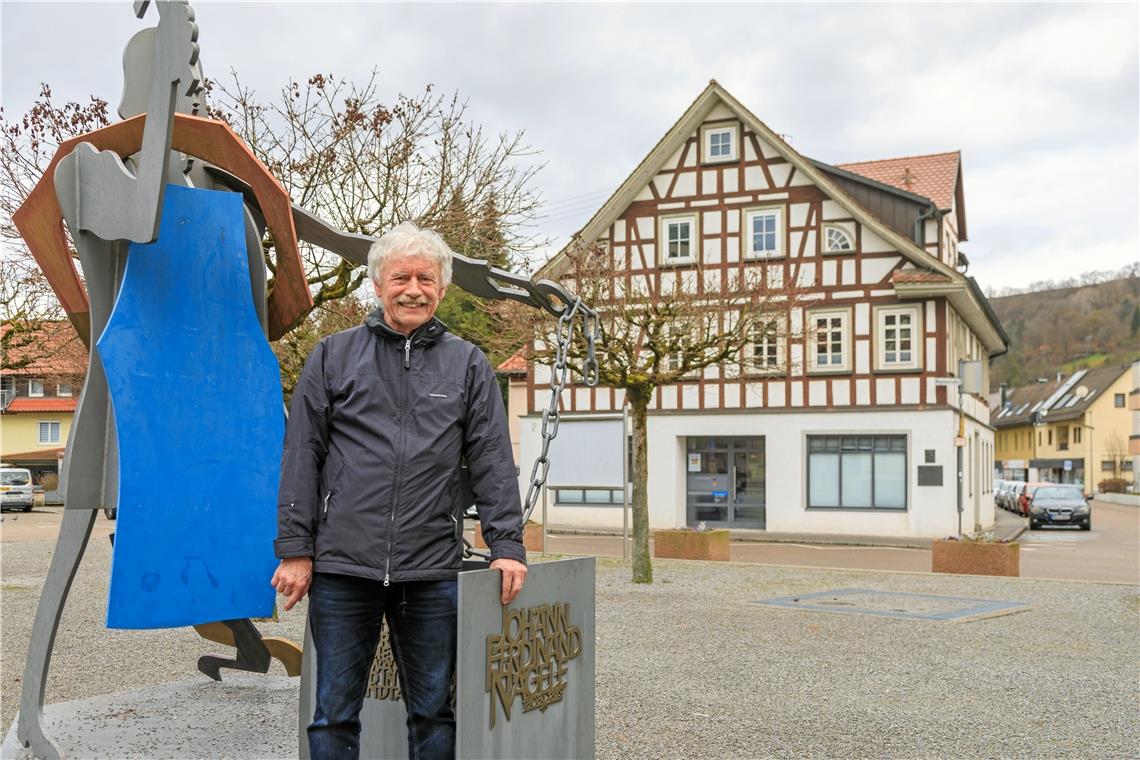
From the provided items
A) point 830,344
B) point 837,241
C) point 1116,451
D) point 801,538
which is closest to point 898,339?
point 830,344

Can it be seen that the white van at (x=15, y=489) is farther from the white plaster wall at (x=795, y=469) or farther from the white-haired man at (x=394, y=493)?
the white-haired man at (x=394, y=493)

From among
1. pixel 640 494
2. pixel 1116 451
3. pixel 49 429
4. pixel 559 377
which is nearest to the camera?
pixel 559 377

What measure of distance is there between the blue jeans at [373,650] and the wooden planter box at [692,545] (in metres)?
15.0

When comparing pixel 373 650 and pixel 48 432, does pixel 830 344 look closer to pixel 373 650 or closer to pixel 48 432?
pixel 373 650

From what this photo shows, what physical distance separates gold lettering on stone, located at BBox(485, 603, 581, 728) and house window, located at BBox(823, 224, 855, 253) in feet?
78.5

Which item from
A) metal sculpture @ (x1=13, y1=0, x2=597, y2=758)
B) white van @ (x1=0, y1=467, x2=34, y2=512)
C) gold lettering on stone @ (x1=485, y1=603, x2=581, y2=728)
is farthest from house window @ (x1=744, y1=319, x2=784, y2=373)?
white van @ (x1=0, y1=467, x2=34, y2=512)

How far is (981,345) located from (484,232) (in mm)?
26258

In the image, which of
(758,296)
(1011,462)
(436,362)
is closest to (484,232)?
(758,296)

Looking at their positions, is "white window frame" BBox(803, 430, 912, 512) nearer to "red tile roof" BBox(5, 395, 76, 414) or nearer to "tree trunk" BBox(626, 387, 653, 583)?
"tree trunk" BBox(626, 387, 653, 583)

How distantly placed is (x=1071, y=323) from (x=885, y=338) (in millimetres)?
88093

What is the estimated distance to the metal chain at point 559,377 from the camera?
397 cm

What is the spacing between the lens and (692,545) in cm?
1828

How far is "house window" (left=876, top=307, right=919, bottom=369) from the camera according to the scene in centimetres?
2581

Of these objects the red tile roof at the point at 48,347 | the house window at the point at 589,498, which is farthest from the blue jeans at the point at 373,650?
the house window at the point at 589,498
